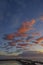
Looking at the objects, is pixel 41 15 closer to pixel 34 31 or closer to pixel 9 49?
pixel 34 31

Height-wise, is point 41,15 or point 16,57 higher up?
point 41,15

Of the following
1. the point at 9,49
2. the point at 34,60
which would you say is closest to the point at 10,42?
the point at 9,49

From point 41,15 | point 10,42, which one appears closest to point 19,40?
point 10,42

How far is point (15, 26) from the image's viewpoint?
880 cm

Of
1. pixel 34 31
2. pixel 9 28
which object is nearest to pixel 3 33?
pixel 9 28

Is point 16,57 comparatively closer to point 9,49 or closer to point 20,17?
point 9,49

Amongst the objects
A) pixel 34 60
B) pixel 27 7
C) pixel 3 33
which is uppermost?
pixel 27 7

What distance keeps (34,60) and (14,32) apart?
838mm

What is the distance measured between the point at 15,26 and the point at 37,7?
72 cm

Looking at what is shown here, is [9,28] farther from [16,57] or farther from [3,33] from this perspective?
[16,57]

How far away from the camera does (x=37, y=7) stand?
8.85 meters

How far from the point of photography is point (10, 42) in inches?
344

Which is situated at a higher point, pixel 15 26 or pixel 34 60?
pixel 15 26

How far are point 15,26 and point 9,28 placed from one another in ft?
0.51
